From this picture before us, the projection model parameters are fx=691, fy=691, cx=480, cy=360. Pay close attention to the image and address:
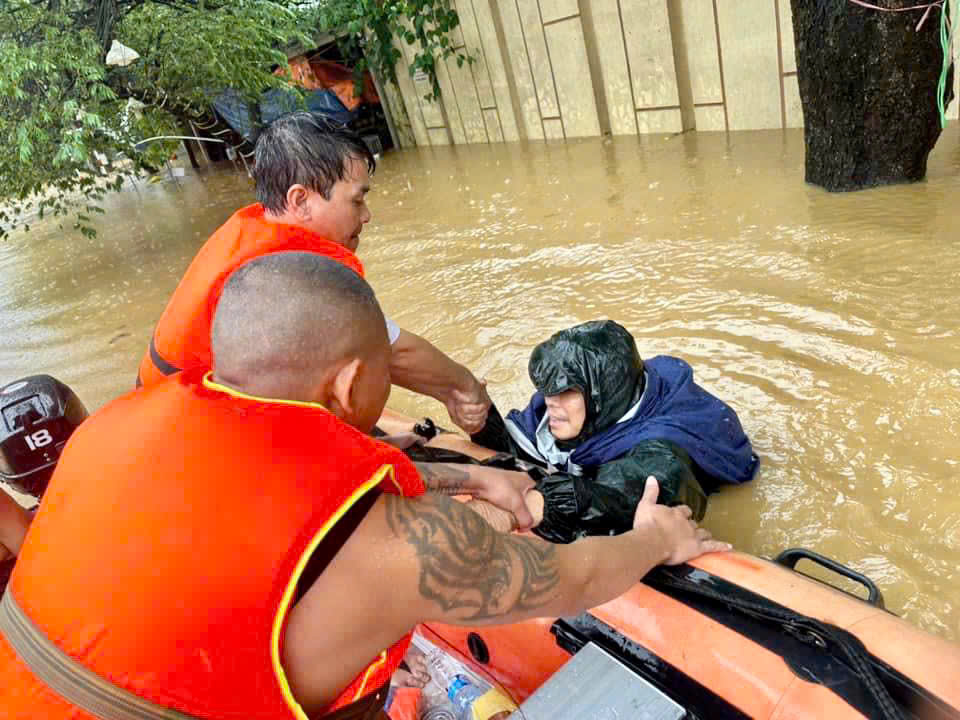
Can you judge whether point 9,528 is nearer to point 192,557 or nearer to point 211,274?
point 211,274

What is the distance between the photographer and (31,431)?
239 cm

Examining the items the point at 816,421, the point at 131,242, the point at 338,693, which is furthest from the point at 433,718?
the point at 131,242

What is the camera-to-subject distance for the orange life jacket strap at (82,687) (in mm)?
806

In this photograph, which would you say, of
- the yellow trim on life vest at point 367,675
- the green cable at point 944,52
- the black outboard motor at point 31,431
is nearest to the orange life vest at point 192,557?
the yellow trim on life vest at point 367,675

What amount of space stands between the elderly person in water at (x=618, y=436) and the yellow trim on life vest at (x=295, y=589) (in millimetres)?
963

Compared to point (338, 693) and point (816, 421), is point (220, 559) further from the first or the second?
point (816, 421)

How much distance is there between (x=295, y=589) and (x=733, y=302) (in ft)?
10.4

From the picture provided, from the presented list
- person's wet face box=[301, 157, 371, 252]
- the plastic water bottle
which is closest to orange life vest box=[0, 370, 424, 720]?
the plastic water bottle

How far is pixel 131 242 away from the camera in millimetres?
8852

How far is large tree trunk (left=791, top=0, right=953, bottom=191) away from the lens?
3857mm

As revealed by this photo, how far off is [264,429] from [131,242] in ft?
30.0

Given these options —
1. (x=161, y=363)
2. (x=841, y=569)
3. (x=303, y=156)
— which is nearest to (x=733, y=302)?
(x=841, y=569)

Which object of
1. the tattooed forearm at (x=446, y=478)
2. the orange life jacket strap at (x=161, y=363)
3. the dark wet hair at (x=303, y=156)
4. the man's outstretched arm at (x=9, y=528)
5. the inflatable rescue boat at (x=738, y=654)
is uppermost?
the dark wet hair at (x=303, y=156)

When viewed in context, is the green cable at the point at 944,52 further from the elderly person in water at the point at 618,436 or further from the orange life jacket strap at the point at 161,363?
the orange life jacket strap at the point at 161,363
